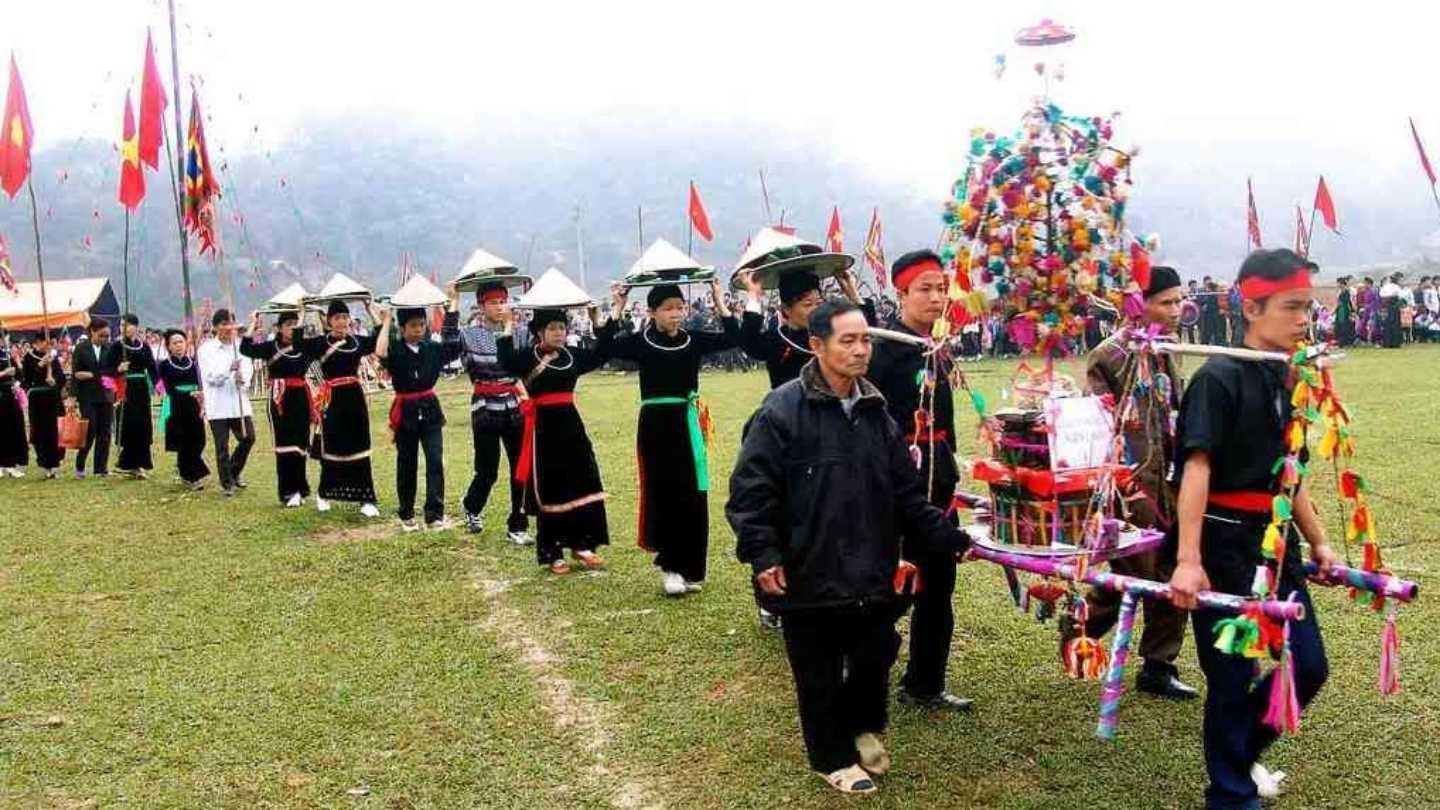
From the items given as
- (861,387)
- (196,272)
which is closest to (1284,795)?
(861,387)

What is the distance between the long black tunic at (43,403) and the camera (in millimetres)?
13641

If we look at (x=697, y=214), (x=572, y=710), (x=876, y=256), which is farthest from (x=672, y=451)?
(x=697, y=214)

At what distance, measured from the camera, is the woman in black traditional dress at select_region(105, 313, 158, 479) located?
13.0 meters

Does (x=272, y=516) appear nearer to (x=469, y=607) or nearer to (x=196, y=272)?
(x=469, y=607)

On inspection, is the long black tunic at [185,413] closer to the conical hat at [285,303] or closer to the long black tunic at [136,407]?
the long black tunic at [136,407]

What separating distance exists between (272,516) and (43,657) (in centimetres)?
404

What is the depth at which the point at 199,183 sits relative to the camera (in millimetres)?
11359

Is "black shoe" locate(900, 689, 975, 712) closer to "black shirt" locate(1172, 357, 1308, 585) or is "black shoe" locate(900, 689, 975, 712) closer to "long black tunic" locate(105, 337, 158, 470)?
"black shirt" locate(1172, 357, 1308, 585)

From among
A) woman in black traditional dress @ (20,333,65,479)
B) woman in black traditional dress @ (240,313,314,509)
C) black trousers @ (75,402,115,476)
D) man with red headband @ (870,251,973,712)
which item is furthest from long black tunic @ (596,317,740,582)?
woman in black traditional dress @ (20,333,65,479)

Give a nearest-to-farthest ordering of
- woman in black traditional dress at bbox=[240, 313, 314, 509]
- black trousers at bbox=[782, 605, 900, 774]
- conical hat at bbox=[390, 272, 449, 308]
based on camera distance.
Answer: black trousers at bbox=[782, 605, 900, 774], conical hat at bbox=[390, 272, 449, 308], woman in black traditional dress at bbox=[240, 313, 314, 509]

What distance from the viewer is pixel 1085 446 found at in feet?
13.3

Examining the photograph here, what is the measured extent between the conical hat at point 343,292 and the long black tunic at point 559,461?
208 centimetres

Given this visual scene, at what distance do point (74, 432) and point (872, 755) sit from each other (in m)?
12.0

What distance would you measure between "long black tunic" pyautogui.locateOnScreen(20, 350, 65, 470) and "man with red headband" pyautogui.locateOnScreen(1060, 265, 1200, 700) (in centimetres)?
1280
